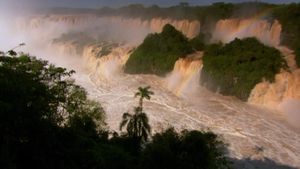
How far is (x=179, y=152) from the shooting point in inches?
728

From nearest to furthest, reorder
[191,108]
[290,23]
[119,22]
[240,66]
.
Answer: [191,108]
[240,66]
[290,23]
[119,22]

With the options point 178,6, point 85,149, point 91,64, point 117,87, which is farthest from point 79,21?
point 85,149

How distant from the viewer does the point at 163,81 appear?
1585 inches

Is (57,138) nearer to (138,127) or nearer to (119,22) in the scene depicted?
(138,127)

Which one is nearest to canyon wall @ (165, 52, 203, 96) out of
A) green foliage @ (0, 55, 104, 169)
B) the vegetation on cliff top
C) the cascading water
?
the cascading water

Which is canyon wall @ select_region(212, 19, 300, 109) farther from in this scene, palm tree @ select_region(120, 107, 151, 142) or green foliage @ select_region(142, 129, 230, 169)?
green foliage @ select_region(142, 129, 230, 169)

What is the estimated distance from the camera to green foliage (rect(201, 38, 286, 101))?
3538 centimetres

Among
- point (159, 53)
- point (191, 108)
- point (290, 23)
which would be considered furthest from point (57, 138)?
point (290, 23)

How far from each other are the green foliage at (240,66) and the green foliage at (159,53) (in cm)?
322

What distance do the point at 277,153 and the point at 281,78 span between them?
27.5ft

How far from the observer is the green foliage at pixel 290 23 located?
135ft

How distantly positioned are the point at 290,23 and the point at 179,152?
89.2 ft

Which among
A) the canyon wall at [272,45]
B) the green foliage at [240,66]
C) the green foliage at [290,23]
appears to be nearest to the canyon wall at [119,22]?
the canyon wall at [272,45]

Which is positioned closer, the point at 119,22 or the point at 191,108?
the point at 191,108
